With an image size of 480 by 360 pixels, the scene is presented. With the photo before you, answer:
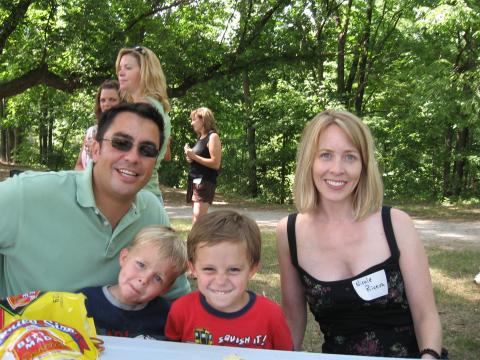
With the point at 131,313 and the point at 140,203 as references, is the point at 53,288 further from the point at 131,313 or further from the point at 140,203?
the point at 140,203

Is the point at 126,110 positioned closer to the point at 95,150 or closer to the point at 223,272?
the point at 95,150

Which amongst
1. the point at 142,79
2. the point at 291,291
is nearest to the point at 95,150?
the point at 291,291

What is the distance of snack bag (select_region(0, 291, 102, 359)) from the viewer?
3.96ft

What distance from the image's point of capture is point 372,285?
2.03 m

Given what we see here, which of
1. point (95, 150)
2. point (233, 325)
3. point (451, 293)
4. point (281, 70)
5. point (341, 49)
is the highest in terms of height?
point (341, 49)

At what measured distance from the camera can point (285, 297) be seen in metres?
2.29

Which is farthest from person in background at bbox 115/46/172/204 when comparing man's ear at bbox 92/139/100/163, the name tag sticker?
the name tag sticker

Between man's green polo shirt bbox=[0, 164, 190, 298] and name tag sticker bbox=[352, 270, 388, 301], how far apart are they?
94cm

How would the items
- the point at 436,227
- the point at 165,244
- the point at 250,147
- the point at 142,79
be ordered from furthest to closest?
the point at 250,147 < the point at 436,227 < the point at 142,79 < the point at 165,244

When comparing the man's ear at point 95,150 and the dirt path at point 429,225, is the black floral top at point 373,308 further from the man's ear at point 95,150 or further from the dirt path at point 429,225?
the dirt path at point 429,225

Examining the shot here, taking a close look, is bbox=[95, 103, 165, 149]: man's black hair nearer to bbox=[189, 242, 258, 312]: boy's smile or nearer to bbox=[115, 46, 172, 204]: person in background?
bbox=[189, 242, 258, 312]: boy's smile

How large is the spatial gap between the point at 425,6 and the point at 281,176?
23.7ft

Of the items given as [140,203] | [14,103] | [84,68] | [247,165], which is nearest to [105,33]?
[84,68]

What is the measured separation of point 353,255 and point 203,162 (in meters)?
3.75
